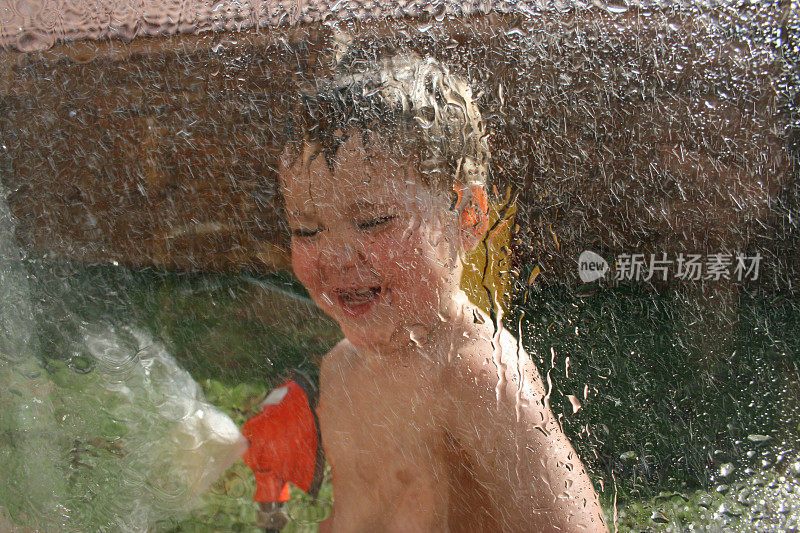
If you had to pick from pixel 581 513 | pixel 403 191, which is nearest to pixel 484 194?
pixel 403 191

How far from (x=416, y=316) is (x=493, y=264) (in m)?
0.15

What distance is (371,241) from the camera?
832mm

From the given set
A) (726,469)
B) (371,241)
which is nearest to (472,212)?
(371,241)

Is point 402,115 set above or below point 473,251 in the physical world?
above

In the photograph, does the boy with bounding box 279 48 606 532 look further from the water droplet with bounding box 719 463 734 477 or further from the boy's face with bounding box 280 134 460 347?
the water droplet with bounding box 719 463 734 477

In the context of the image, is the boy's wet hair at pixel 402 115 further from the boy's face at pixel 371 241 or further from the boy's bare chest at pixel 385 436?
the boy's bare chest at pixel 385 436

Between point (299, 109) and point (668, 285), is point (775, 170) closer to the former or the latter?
point (668, 285)

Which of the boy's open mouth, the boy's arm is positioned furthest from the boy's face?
the boy's arm

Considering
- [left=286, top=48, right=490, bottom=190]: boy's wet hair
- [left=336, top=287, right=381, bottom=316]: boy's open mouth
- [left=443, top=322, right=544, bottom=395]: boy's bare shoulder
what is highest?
[left=286, top=48, right=490, bottom=190]: boy's wet hair

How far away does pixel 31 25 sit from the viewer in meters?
0.91

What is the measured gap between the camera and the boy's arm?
826mm

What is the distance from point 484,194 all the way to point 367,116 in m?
0.22

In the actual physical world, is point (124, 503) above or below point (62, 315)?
below

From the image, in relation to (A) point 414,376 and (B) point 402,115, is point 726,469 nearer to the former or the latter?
(A) point 414,376
